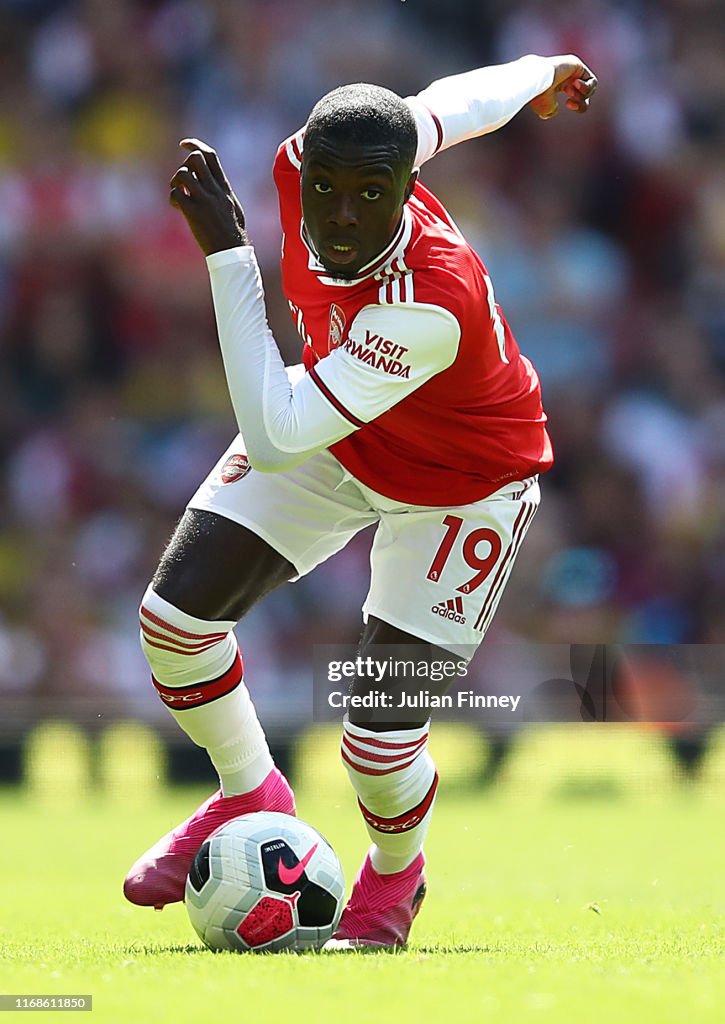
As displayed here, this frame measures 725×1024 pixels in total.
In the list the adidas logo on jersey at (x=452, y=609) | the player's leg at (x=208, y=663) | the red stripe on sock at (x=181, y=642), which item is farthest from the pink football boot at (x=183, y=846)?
the adidas logo on jersey at (x=452, y=609)

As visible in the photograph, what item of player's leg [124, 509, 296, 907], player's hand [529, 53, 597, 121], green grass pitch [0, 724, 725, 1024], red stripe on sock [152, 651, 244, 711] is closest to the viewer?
green grass pitch [0, 724, 725, 1024]

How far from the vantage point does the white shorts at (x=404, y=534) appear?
4641 mm

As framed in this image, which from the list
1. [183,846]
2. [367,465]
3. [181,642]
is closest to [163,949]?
[183,846]

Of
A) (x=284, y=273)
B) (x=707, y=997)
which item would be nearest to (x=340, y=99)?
(x=284, y=273)

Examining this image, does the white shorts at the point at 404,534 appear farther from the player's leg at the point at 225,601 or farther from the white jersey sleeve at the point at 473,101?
the white jersey sleeve at the point at 473,101

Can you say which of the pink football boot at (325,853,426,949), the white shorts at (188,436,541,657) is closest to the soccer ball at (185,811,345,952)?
the pink football boot at (325,853,426,949)

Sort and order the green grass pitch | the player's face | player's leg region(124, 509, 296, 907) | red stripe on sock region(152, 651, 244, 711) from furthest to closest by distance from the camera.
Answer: red stripe on sock region(152, 651, 244, 711) → player's leg region(124, 509, 296, 907) → the player's face → the green grass pitch

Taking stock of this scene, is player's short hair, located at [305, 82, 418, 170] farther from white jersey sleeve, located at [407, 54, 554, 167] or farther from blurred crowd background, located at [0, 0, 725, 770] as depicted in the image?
blurred crowd background, located at [0, 0, 725, 770]

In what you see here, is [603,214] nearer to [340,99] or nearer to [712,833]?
[712,833]

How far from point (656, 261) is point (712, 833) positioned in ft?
16.7

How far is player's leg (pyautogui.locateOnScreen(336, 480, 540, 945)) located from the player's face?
0.93m

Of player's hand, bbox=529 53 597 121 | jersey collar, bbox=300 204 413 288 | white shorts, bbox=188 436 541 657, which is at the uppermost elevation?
player's hand, bbox=529 53 597 121

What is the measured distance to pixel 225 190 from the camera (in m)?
4.19

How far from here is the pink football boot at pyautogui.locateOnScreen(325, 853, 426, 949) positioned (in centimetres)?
452
